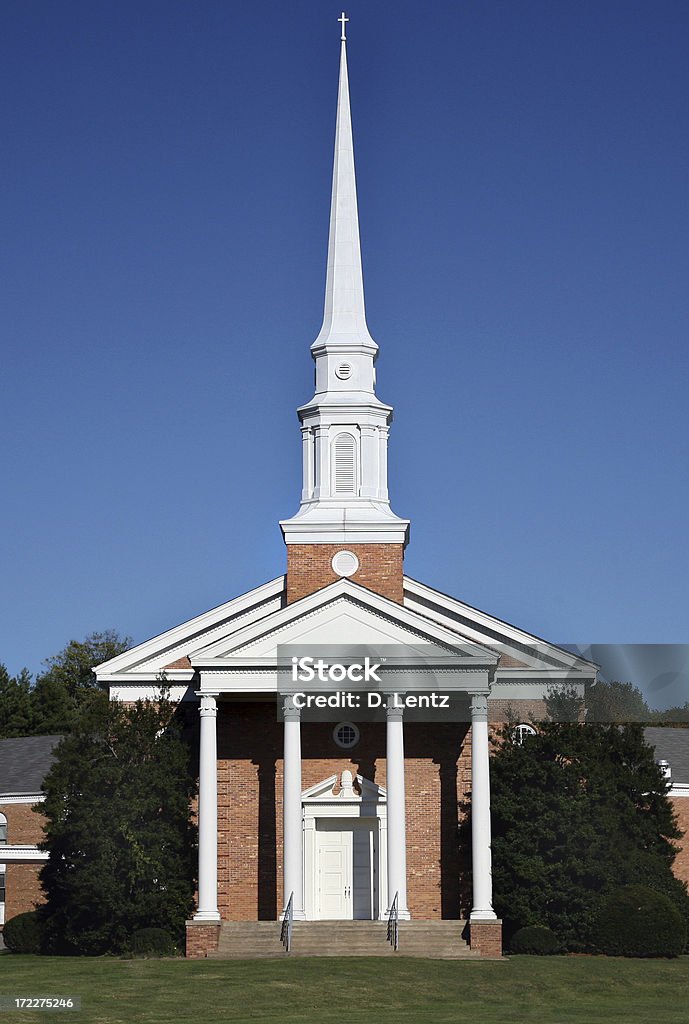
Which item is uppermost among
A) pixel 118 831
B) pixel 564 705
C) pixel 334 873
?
pixel 564 705

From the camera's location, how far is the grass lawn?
27.0 meters

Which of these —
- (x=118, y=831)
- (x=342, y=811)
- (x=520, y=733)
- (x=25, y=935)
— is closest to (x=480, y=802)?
(x=520, y=733)

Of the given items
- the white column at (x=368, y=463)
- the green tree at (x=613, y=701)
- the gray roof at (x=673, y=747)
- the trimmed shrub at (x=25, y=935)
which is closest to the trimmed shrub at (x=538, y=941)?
the green tree at (x=613, y=701)

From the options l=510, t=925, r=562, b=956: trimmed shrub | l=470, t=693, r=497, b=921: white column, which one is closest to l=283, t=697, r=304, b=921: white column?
l=470, t=693, r=497, b=921: white column

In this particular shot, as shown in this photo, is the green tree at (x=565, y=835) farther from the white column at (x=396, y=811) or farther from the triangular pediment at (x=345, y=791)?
the triangular pediment at (x=345, y=791)

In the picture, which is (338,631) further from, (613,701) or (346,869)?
(613,701)

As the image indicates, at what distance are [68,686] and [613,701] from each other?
48.7 meters

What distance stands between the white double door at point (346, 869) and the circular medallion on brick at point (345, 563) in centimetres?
737

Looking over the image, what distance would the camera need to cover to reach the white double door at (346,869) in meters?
40.9

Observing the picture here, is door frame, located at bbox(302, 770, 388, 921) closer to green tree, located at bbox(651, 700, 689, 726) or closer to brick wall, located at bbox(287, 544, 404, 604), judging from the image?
brick wall, located at bbox(287, 544, 404, 604)

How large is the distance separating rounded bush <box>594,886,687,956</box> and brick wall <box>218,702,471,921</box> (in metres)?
4.13

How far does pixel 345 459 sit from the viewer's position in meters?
45.8

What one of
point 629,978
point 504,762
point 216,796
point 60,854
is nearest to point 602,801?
point 504,762

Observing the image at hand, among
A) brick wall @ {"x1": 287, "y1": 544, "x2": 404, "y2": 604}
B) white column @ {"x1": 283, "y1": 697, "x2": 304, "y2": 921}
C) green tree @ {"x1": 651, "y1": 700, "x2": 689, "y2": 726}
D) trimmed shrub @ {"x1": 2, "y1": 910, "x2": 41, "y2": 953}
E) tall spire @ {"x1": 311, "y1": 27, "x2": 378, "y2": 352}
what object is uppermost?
tall spire @ {"x1": 311, "y1": 27, "x2": 378, "y2": 352}
